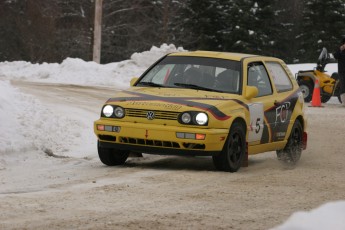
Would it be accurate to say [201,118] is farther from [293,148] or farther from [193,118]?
[293,148]

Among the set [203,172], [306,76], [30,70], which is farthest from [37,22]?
[203,172]

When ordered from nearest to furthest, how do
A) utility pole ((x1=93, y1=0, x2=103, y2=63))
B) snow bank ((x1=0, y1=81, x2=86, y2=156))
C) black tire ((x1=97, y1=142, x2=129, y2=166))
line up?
black tire ((x1=97, y1=142, x2=129, y2=166)), snow bank ((x1=0, y1=81, x2=86, y2=156)), utility pole ((x1=93, y1=0, x2=103, y2=63))

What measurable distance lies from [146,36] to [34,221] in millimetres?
55793

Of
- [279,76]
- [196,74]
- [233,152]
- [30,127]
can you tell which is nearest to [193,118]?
[233,152]

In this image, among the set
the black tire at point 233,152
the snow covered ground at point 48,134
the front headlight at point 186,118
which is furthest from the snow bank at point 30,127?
the black tire at point 233,152

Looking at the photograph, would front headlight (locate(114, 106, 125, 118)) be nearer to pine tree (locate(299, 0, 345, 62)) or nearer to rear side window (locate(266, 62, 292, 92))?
rear side window (locate(266, 62, 292, 92))

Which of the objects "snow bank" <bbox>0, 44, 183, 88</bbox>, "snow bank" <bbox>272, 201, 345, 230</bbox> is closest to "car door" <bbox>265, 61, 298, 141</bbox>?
"snow bank" <bbox>272, 201, 345, 230</bbox>

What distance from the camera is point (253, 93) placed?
37.6 ft

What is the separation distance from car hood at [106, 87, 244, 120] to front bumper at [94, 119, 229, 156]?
0.76 feet

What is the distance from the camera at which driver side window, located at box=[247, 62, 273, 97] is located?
39.5ft

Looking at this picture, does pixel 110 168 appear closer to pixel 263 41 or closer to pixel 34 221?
pixel 34 221

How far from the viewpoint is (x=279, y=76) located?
1288cm

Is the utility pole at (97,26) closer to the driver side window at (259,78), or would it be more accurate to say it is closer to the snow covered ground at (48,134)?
the snow covered ground at (48,134)

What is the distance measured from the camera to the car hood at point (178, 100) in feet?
35.2
